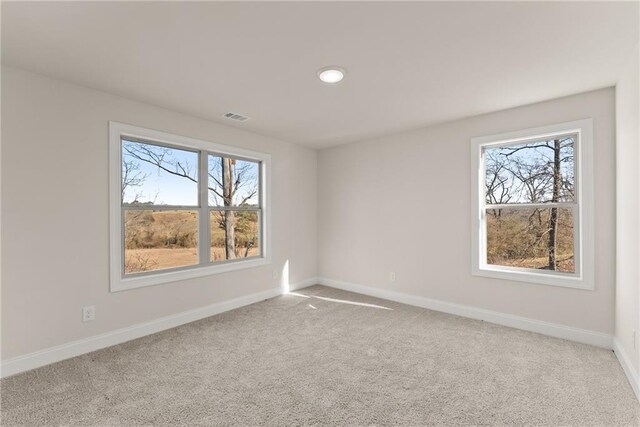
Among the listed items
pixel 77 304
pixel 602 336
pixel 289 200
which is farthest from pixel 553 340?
pixel 77 304

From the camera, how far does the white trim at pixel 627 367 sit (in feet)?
6.75

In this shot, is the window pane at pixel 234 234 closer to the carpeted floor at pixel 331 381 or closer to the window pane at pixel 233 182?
the window pane at pixel 233 182

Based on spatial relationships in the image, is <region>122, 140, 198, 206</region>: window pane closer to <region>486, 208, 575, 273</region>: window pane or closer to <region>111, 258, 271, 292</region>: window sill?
<region>111, 258, 271, 292</region>: window sill

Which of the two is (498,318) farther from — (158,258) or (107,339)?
(107,339)

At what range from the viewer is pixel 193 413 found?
1876 millimetres

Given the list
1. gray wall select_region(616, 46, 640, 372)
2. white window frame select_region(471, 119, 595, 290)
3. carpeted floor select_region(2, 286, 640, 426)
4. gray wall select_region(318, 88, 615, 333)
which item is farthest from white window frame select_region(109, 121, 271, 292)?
gray wall select_region(616, 46, 640, 372)

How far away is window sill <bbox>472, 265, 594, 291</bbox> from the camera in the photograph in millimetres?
2897

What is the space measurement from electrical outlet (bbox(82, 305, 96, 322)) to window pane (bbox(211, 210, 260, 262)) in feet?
4.40

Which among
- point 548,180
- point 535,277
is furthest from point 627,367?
point 548,180

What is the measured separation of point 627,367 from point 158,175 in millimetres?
4608

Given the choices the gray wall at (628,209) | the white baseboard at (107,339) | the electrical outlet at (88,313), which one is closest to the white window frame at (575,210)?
the gray wall at (628,209)

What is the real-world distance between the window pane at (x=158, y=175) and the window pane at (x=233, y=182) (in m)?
0.26

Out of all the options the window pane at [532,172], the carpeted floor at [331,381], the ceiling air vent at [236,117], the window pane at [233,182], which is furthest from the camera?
the window pane at [233,182]

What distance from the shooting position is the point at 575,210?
301 centimetres
